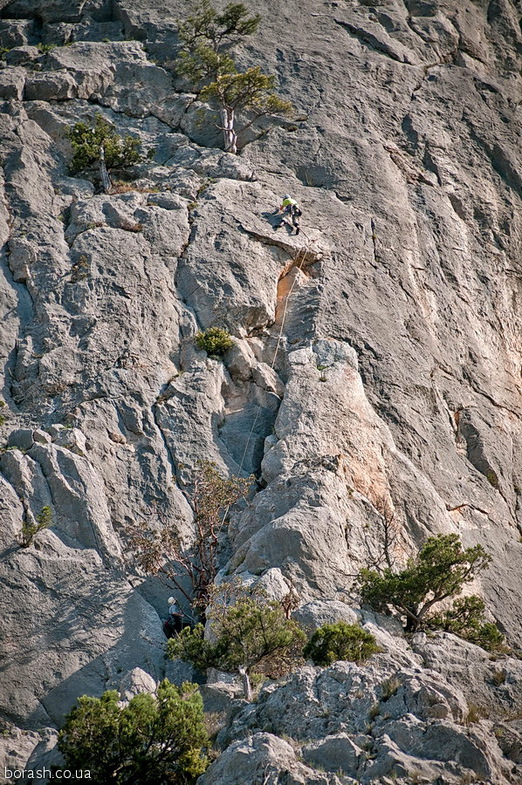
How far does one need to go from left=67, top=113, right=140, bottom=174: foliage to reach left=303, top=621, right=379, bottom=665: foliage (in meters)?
25.2

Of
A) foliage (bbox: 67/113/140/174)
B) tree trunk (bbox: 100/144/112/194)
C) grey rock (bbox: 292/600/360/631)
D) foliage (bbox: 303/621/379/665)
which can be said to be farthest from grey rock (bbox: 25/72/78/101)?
foliage (bbox: 303/621/379/665)

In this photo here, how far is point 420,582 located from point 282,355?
11.5 meters

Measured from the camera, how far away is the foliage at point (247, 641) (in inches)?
700

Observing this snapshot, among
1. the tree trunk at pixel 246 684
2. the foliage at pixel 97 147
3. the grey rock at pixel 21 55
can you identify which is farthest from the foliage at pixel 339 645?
the grey rock at pixel 21 55

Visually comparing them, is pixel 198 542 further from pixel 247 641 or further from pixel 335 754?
pixel 335 754

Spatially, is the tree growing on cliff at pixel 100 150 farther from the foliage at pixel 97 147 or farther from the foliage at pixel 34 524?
the foliage at pixel 34 524

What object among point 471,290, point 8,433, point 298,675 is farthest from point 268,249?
point 298,675

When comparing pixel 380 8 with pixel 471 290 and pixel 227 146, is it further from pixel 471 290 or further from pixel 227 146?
pixel 471 290

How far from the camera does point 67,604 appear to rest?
68.9 feet

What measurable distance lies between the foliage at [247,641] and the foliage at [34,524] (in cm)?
569

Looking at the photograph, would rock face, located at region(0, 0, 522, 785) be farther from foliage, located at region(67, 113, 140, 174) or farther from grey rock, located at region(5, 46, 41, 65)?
foliage, located at region(67, 113, 140, 174)

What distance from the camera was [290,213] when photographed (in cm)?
3331

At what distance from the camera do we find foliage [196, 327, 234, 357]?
2831cm

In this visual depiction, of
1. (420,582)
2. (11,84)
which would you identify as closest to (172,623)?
(420,582)
